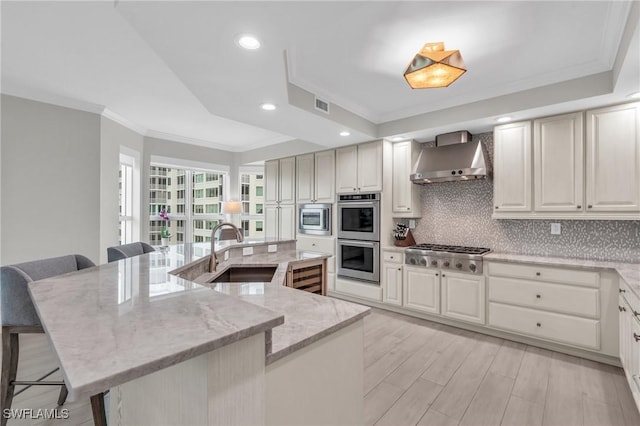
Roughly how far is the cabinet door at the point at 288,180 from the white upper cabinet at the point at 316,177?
10cm

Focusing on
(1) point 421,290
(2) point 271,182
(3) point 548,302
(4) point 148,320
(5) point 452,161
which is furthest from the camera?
(2) point 271,182

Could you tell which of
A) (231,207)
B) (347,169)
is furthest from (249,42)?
(231,207)

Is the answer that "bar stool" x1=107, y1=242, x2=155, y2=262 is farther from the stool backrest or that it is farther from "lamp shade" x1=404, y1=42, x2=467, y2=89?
"lamp shade" x1=404, y1=42, x2=467, y2=89

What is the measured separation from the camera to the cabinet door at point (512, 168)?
313cm

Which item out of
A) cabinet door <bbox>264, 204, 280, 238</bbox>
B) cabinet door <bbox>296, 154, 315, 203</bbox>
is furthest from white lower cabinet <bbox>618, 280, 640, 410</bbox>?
cabinet door <bbox>264, 204, 280, 238</bbox>

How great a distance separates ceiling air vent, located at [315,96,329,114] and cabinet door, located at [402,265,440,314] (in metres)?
2.15

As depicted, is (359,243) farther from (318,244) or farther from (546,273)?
(546,273)

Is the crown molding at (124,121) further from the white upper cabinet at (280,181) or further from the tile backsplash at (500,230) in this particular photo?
the tile backsplash at (500,230)

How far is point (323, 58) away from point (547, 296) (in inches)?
118

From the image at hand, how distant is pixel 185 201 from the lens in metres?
5.67

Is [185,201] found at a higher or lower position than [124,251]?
higher

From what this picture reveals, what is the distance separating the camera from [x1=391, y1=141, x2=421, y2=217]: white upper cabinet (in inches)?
157

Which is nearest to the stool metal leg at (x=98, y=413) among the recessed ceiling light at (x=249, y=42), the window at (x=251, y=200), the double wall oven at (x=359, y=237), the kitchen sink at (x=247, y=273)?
the kitchen sink at (x=247, y=273)

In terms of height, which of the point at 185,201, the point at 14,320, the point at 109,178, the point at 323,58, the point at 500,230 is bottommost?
the point at 14,320
